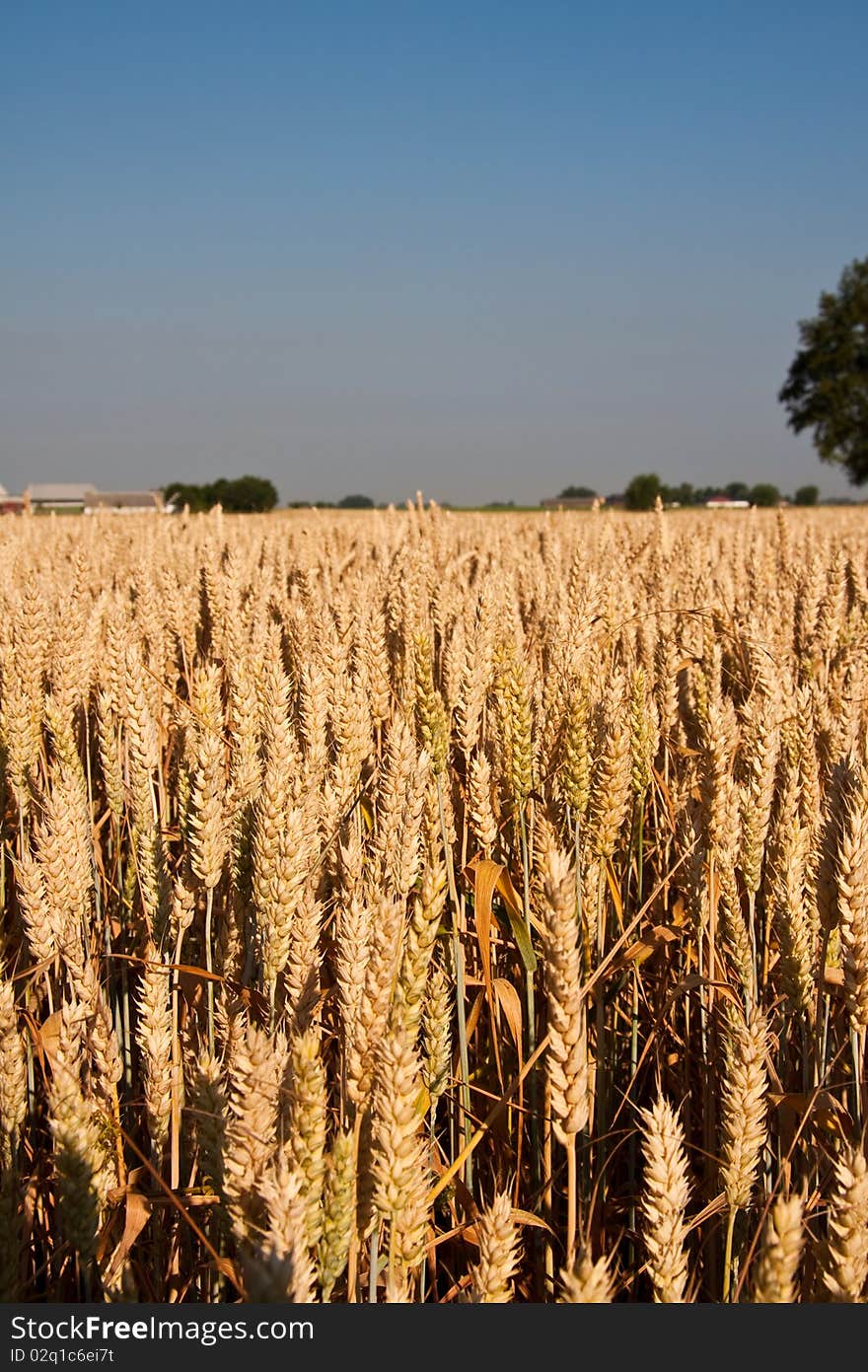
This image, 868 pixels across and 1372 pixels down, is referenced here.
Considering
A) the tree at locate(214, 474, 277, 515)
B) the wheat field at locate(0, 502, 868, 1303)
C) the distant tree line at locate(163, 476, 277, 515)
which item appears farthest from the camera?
the tree at locate(214, 474, 277, 515)

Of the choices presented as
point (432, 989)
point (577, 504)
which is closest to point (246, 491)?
point (577, 504)

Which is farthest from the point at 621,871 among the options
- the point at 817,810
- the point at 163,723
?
the point at 163,723

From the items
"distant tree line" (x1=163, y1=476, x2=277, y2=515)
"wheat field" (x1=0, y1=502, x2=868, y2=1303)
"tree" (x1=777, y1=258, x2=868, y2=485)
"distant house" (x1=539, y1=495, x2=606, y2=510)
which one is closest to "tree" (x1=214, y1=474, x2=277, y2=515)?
"distant tree line" (x1=163, y1=476, x2=277, y2=515)

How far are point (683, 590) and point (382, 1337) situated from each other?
3.07m

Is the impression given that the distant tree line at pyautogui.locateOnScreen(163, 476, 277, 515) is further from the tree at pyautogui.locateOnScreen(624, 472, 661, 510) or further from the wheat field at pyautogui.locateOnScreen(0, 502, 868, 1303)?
the wheat field at pyautogui.locateOnScreen(0, 502, 868, 1303)

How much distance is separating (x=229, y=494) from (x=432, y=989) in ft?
125

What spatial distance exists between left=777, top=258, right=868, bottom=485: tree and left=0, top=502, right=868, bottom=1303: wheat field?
41786 mm

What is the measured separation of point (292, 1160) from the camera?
3.03ft

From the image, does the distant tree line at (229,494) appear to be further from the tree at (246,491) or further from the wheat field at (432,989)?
the wheat field at (432,989)

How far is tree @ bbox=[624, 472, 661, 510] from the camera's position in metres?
30.3

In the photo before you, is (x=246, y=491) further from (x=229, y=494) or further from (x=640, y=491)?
(x=640, y=491)

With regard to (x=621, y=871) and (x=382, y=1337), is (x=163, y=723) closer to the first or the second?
(x=621, y=871)

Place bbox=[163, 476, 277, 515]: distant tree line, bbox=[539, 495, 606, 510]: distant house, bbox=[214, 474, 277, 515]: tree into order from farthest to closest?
bbox=[214, 474, 277, 515]: tree, bbox=[163, 476, 277, 515]: distant tree line, bbox=[539, 495, 606, 510]: distant house

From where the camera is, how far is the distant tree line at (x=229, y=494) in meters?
29.3
